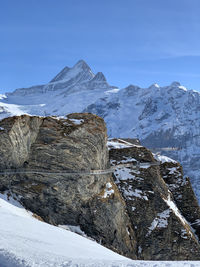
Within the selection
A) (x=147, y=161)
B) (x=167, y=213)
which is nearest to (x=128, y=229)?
(x=167, y=213)

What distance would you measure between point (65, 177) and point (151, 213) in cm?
1528

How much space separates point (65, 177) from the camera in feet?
133

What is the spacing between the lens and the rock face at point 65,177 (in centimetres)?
3819

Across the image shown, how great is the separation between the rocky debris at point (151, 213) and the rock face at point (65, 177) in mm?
2791

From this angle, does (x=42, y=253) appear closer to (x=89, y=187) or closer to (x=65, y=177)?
(x=65, y=177)

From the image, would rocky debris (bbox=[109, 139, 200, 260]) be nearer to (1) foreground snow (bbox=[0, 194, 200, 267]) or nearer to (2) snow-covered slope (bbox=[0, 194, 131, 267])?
(2) snow-covered slope (bbox=[0, 194, 131, 267])

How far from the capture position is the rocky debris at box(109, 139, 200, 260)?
46531 millimetres

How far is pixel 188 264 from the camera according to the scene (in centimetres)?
1471

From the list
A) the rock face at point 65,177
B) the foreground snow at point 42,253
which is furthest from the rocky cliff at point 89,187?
the foreground snow at point 42,253

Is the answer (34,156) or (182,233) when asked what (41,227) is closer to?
(34,156)

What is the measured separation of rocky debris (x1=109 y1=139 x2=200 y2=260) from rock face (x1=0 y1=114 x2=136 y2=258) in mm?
2791

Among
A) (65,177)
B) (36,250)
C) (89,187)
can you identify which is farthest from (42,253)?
(89,187)

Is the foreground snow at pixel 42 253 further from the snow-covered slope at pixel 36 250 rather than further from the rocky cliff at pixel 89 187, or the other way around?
the rocky cliff at pixel 89 187

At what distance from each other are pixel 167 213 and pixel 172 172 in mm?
12997
